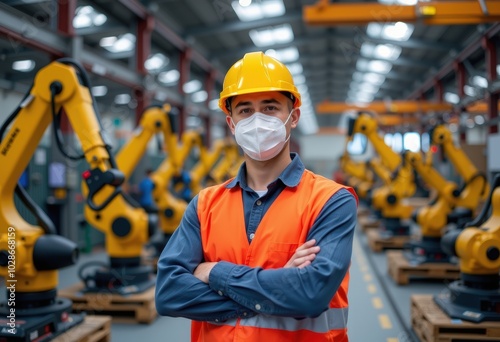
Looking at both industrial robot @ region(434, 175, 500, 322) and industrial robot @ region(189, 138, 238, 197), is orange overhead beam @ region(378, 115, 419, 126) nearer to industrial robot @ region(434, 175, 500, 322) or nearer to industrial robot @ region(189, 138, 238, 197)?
industrial robot @ region(189, 138, 238, 197)

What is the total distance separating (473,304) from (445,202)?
362 centimetres

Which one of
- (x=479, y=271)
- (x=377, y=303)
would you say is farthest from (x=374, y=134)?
(x=479, y=271)

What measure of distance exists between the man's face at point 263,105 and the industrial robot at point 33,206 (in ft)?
8.10

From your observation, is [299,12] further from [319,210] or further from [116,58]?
[319,210]

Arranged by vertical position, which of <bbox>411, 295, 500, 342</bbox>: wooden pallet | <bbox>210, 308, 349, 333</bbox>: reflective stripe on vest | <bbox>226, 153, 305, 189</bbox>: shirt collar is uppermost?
<bbox>226, 153, 305, 189</bbox>: shirt collar

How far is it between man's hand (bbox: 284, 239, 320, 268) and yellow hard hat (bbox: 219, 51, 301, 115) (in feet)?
2.50

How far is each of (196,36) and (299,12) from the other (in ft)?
11.3

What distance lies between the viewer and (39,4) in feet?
29.9

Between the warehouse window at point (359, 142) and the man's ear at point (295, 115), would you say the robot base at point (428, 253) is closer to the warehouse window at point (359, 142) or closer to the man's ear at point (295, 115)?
the warehouse window at point (359, 142)

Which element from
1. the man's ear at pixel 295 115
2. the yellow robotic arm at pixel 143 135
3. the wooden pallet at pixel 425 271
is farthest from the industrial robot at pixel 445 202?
the man's ear at pixel 295 115

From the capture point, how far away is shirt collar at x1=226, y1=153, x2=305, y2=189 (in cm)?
224

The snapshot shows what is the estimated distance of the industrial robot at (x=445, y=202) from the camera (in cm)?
795

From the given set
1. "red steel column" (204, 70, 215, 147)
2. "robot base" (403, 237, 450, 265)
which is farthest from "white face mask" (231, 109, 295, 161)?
"red steel column" (204, 70, 215, 147)

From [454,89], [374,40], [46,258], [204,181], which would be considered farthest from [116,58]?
[454,89]
